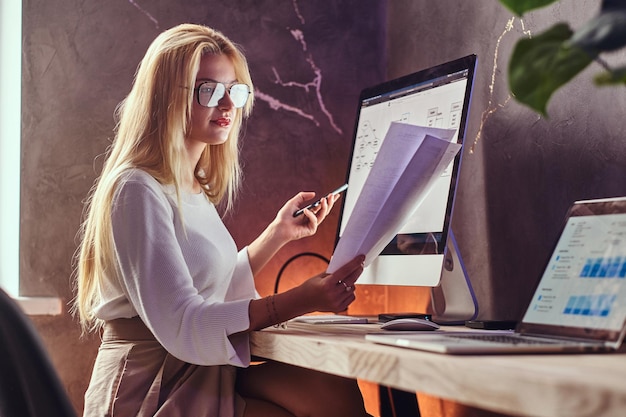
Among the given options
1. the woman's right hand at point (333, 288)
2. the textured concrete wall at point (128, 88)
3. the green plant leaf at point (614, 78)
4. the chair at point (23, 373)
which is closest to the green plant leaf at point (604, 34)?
the green plant leaf at point (614, 78)

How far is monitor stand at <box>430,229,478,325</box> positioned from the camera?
1513mm

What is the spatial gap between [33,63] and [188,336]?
1022mm

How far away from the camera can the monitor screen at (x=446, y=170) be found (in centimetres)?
147

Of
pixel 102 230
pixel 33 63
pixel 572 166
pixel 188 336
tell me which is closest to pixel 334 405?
pixel 188 336

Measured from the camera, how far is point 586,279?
1.04 metres

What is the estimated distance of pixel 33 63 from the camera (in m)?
1.92

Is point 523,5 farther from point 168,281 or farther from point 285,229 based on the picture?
point 285,229

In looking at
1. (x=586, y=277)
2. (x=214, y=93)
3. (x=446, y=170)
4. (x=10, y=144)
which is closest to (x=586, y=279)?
(x=586, y=277)

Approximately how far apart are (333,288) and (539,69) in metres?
0.70

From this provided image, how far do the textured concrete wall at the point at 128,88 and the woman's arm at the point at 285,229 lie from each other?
264mm

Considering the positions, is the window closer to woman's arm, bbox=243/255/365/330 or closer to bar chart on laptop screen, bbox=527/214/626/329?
woman's arm, bbox=243/255/365/330

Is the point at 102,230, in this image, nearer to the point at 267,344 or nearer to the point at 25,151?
the point at 267,344

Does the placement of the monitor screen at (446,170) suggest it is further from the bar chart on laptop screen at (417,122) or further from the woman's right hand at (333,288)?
the woman's right hand at (333,288)

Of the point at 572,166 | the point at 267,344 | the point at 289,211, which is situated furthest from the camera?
the point at 289,211
